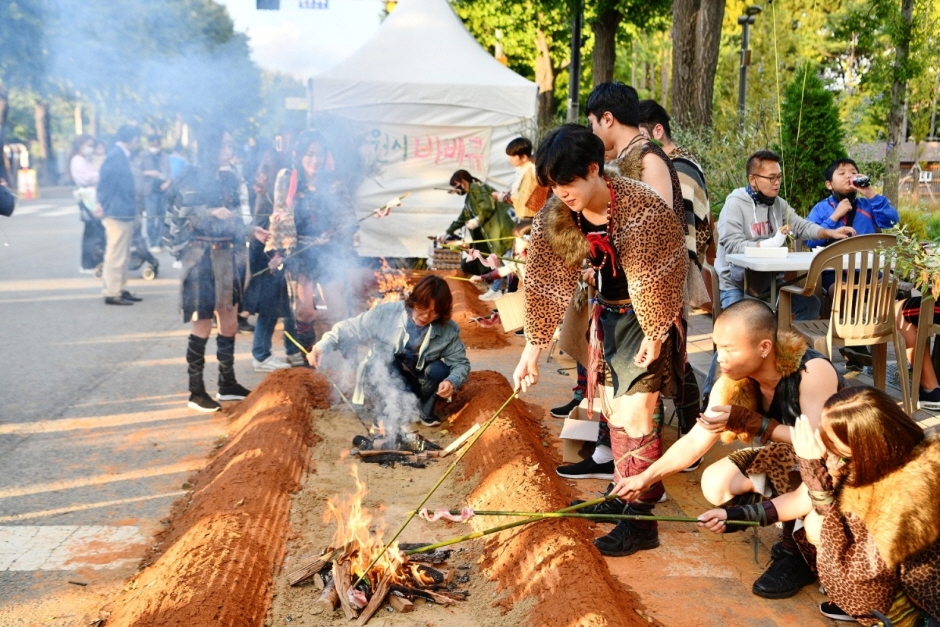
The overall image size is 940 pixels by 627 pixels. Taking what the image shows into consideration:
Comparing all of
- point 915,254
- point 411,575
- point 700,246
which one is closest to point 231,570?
point 411,575

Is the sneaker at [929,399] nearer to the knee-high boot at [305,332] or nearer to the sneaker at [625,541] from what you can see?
the sneaker at [625,541]

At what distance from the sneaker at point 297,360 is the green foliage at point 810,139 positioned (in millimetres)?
6117

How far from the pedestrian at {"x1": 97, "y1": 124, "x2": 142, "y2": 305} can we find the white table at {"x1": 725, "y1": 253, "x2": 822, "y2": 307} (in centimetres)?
825

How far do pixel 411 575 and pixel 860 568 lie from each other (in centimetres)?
192

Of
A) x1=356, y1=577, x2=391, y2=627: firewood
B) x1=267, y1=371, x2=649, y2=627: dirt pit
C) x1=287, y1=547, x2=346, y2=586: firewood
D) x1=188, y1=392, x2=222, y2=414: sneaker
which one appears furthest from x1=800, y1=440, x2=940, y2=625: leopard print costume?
x1=188, y1=392, x2=222, y2=414: sneaker

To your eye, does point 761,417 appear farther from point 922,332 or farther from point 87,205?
point 87,205

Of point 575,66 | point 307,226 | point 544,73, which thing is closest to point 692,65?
point 575,66

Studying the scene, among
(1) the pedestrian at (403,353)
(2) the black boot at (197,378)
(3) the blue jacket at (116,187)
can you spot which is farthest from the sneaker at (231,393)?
(3) the blue jacket at (116,187)

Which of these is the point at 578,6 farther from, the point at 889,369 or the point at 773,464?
the point at 773,464

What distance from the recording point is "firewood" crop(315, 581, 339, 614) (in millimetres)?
3814

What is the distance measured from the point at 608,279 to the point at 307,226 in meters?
4.95

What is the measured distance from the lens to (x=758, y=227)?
7.21 metres

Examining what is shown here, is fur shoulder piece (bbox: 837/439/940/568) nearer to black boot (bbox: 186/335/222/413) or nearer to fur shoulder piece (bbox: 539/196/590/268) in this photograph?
fur shoulder piece (bbox: 539/196/590/268)

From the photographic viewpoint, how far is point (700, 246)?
5.28m
